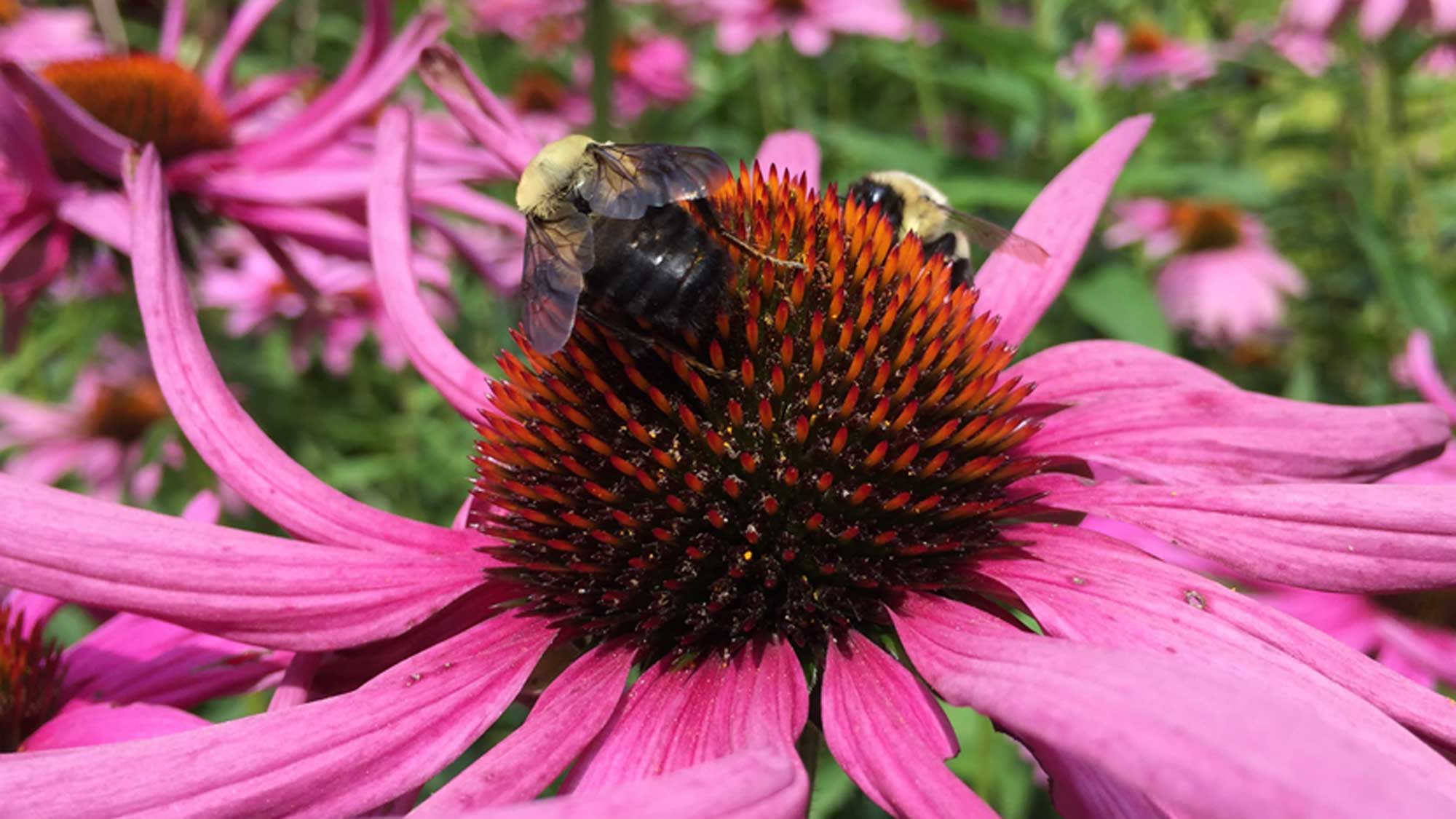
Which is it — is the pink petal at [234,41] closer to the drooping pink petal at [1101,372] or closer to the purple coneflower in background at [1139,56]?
the drooping pink petal at [1101,372]

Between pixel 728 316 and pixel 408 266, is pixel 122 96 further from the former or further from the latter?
pixel 728 316

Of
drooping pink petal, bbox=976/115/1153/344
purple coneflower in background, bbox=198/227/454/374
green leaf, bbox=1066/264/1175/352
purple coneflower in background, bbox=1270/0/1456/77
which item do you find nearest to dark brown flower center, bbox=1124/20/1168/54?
purple coneflower in background, bbox=1270/0/1456/77

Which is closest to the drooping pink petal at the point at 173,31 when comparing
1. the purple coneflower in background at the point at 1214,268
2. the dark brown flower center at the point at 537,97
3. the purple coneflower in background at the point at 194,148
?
the purple coneflower in background at the point at 194,148

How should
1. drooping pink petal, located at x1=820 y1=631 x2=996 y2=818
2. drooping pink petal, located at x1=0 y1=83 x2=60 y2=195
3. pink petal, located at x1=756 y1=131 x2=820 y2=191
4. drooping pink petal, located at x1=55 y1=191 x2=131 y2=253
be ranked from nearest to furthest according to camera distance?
1. drooping pink petal, located at x1=820 y1=631 x2=996 y2=818
2. pink petal, located at x1=756 y1=131 x2=820 y2=191
3. drooping pink petal, located at x1=0 y1=83 x2=60 y2=195
4. drooping pink petal, located at x1=55 y1=191 x2=131 y2=253

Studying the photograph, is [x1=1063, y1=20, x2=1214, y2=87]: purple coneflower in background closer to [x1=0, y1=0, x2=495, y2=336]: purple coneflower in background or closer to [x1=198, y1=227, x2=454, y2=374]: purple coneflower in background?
[x1=198, y1=227, x2=454, y2=374]: purple coneflower in background

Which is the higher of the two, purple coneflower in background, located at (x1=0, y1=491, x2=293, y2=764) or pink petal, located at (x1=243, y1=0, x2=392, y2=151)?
pink petal, located at (x1=243, y1=0, x2=392, y2=151)

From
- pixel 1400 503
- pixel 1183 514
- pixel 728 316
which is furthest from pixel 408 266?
pixel 1400 503

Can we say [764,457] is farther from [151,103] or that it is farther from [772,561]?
[151,103]

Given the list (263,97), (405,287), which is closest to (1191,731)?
(405,287)
